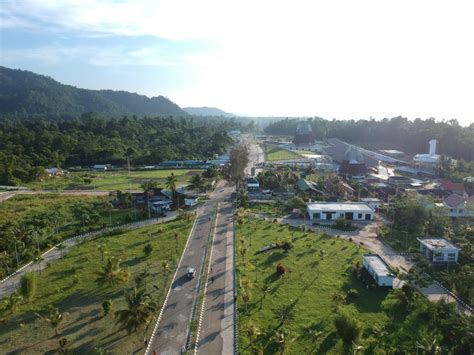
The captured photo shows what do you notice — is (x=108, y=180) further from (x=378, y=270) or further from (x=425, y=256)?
(x=425, y=256)

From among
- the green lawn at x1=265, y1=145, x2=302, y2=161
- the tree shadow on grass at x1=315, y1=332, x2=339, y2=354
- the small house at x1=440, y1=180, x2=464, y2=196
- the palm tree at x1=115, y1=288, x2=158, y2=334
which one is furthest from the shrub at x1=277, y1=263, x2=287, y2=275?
the green lawn at x1=265, y1=145, x2=302, y2=161

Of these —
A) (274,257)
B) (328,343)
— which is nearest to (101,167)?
(274,257)

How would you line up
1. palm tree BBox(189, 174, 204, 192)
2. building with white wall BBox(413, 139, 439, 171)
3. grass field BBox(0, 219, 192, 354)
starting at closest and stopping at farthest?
grass field BBox(0, 219, 192, 354), palm tree BBox(189, 174, 204, 192), building with white wall BBox(413, 139, 439, 171)

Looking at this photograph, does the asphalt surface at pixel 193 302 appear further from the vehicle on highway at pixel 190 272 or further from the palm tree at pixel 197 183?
the palm tree at pixel 197 183

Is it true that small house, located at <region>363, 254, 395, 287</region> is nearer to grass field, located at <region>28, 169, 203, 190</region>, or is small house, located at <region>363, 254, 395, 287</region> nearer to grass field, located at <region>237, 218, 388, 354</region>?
grass field, located at <region>237, 218, 388, 354</region>

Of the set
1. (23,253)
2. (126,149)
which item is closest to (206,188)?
(23,253)
